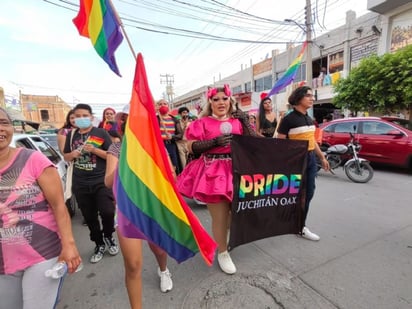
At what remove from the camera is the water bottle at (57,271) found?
132 cm

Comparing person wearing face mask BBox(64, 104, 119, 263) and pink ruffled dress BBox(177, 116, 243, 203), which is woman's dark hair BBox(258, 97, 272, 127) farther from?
person wearing face mask BBox(64, 104, 119, 263)

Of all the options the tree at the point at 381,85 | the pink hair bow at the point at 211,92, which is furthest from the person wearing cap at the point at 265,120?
the tree at the point at 381,85

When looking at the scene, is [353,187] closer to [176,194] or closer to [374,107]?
[176,194]

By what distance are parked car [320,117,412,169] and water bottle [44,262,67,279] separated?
7.33 meters

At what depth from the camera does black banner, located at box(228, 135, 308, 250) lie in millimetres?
2205

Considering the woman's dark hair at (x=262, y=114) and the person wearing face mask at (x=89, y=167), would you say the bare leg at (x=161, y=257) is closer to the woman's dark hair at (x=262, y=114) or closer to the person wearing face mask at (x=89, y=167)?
the person wearing face mask at (x=89, y=167)

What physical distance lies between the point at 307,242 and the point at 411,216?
1.89 metres

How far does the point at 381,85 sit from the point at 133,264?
32.5 ft

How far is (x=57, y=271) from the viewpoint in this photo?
133 cm

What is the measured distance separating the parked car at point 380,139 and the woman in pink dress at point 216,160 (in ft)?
18.6

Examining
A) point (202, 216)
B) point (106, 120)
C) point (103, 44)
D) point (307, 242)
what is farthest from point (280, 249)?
point (106, 120)

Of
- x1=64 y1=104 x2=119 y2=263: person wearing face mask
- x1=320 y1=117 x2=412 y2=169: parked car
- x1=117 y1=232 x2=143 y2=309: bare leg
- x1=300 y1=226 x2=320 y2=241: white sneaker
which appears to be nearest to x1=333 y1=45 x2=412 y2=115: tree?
x1=320 y1=117 x2=412 y2=169: parked car

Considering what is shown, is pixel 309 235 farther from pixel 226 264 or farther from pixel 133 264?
pixel 133 264

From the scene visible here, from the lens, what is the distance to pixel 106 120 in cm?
416
